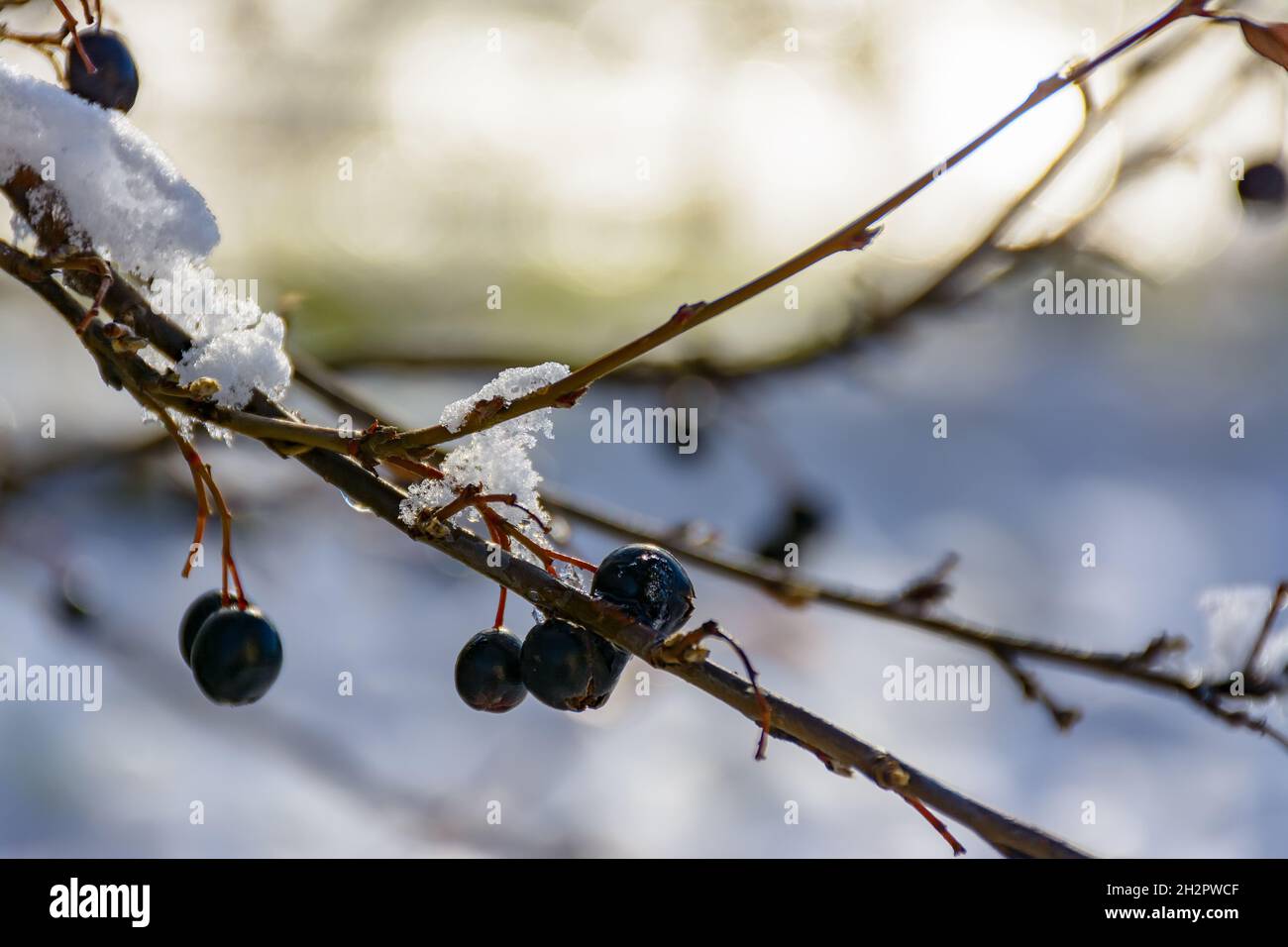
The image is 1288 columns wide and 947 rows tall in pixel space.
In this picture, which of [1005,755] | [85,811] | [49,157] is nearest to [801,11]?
[1005,755]

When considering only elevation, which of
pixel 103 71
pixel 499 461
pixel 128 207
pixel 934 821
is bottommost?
pixel 934 821

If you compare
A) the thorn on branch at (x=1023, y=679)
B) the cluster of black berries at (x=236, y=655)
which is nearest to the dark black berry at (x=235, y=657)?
the cluster of black berries at (x=236, y=655)

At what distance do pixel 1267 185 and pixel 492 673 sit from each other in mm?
2019

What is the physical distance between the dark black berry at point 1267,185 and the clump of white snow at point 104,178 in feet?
6.89

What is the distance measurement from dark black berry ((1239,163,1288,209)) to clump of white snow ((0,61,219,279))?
210 cm

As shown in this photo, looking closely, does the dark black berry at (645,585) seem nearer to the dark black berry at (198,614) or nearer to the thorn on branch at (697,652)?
the thorn on branch at (697,652)

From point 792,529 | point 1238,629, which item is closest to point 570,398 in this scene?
point 1238,629

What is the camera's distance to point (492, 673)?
1282 mm

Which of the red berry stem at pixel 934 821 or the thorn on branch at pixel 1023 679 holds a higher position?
the thorn on branch at pixel 1023 679

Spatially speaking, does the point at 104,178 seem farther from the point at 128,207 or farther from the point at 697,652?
the point at 697,652

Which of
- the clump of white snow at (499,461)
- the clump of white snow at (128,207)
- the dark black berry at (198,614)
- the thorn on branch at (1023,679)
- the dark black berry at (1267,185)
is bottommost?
the thorn on branch at (1023,679)

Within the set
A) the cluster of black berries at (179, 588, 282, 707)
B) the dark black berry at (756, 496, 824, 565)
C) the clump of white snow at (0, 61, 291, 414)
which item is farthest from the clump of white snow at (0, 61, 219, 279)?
the dark black berry at (756, 496, 824, 565)

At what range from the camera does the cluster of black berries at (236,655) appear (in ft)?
4.43

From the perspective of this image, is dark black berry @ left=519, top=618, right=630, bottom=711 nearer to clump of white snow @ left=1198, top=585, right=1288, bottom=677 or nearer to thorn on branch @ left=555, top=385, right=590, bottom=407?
thorn on branch @ left=555, top=385, right=590, bottom=407
